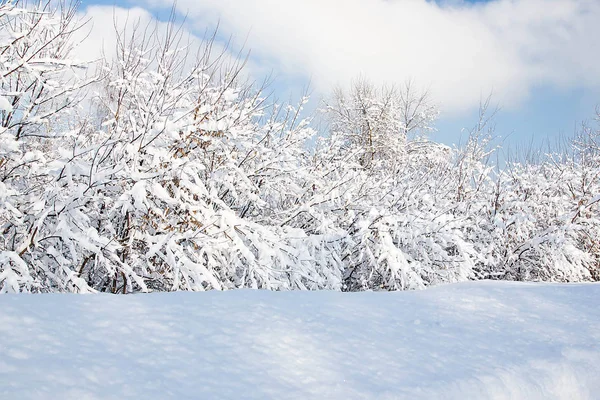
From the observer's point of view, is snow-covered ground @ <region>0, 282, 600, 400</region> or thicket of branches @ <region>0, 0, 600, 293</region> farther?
thicket of branches @ <region>0, 0, 600, 293</region>

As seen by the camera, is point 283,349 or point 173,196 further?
point 173,196

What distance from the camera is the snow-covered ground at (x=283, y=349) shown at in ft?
4.09

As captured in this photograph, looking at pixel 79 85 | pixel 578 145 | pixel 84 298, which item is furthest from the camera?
pixel 578 145

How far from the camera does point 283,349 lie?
5.08 feet

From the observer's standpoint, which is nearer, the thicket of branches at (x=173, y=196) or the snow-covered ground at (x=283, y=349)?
the snow-covered ground at (x=283, y=349)

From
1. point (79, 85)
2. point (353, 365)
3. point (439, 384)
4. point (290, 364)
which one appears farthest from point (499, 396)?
point (79, 85)

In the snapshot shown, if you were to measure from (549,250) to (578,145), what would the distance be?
23.2ft

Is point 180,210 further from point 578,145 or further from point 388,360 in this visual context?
point 578,145

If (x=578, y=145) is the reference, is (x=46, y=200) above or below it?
below

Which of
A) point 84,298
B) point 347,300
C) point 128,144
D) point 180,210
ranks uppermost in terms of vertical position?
point 128,144

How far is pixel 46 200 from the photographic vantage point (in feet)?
11.4

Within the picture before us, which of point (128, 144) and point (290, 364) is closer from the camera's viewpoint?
point (290, 364)

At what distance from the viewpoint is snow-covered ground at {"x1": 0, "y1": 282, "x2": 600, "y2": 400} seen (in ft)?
4.09

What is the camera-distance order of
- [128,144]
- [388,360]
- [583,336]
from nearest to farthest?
[388,360], [583,336], [128,144]
